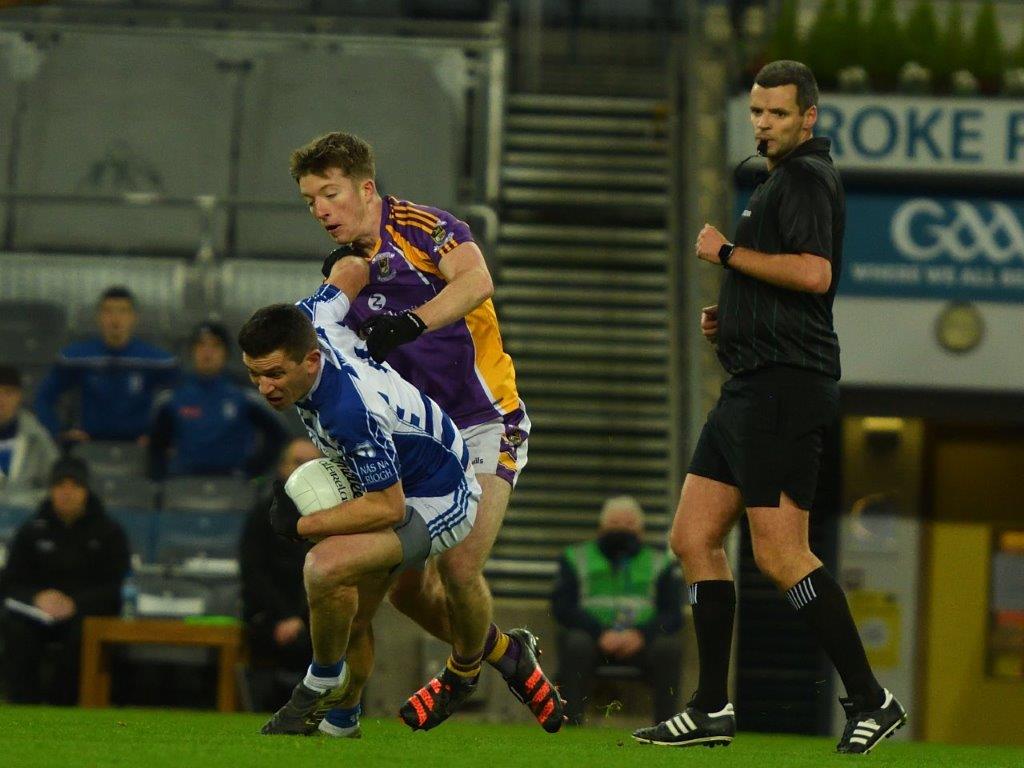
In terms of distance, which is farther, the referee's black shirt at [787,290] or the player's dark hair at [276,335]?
the referee's black shirt at [787,290]

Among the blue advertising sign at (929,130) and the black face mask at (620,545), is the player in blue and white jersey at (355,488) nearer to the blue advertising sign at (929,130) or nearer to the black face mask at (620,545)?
the black face mask at (620,545)

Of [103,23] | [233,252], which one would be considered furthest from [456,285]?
[103,23]

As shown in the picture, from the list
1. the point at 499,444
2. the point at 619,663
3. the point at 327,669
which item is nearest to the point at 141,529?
the point at 619,663

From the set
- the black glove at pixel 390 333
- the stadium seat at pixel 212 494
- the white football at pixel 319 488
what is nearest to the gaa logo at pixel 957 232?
the stadium seat at pixel 212 494

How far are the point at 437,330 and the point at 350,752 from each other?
64.8 inches

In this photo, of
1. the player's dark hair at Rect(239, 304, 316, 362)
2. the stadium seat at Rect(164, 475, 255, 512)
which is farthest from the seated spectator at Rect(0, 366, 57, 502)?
the player's dark hair at Rect(239, 304, 316, 362)

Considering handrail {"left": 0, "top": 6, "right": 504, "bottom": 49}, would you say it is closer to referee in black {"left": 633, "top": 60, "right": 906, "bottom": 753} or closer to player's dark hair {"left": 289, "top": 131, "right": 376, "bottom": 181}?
player's dark hair {"left": 289, "top": 131, "right": 376, "bottom": 181}

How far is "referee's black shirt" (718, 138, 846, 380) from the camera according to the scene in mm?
5793

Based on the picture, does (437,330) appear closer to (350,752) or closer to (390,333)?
(390,333)

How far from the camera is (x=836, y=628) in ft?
18.8

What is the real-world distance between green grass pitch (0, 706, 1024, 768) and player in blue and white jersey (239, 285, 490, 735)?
242mm

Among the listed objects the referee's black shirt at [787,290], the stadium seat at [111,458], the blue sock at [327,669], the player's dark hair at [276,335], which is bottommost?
the blue sock at [327,669]

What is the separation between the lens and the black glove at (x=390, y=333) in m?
5.80

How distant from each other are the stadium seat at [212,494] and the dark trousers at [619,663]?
2126 millimetres
